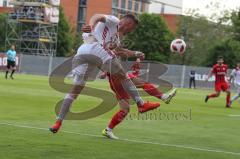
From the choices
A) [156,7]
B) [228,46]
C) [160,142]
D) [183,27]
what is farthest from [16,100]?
[156,7]

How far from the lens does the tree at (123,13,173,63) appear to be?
266 feet

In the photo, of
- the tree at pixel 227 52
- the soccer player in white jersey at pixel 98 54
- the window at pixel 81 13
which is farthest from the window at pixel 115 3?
the soccer player in white jersey at pixel 98 54

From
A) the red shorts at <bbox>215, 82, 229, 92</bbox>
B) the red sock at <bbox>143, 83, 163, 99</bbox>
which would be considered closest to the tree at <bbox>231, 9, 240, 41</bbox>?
the red shorts at <bbox>215, 82, 229, 92</bbox>

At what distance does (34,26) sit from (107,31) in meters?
64.1

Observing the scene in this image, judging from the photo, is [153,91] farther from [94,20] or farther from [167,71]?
[167,71]

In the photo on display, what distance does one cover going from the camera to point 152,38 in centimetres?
8131

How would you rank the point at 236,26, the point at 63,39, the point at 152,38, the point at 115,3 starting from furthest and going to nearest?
the point at 115,3
the point at 63,39
the point at 152,38
the point at 236,26

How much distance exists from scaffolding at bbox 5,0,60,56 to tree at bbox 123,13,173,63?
1169 centimetres

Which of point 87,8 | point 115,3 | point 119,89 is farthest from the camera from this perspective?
point 115,3

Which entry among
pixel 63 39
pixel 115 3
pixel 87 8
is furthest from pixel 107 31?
pixel 115 3

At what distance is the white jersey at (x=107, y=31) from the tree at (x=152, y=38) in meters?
69.6

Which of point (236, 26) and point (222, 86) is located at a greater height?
point (236, 26)

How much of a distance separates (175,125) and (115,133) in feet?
9.54

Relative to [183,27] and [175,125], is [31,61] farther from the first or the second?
[175,125]
